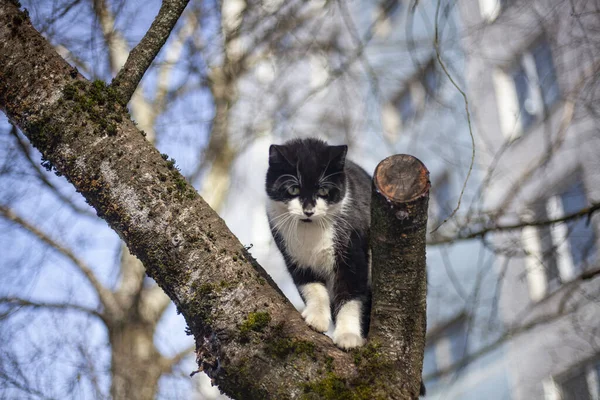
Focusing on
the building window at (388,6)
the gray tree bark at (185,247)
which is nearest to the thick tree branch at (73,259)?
the gray tree bark at (185,247)

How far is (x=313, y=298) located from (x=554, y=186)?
321cm

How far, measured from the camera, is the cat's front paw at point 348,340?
2.40 meters

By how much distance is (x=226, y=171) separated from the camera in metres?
7.79

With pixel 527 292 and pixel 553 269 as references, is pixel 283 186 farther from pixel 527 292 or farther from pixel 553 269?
pixel 527 292

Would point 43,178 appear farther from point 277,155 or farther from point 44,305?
point 277,155

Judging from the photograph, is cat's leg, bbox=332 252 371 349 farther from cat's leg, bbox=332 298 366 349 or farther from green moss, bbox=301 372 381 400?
green moss, bbox=301 372 381 400

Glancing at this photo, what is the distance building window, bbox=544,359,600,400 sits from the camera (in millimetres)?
5120

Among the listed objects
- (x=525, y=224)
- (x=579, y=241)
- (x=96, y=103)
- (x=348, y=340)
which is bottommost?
(x=348, y=340)

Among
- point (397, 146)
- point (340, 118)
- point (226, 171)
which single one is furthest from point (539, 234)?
point (226, 171)

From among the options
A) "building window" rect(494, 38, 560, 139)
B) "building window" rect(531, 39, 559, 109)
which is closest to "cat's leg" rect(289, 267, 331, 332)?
"building window" rect(494, 38, 560, 139)

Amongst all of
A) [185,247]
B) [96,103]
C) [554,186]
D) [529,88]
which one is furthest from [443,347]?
[96,103]

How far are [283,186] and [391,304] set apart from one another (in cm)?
149

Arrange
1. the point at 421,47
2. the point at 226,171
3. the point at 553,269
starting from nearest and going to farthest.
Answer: the point at 553,269, the point at 421,47, the point at 226,171

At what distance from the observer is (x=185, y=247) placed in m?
2.21
